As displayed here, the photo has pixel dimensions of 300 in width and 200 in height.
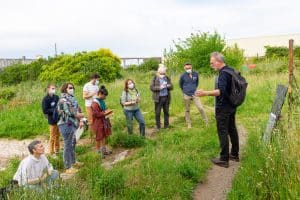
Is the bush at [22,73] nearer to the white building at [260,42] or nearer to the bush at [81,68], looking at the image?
the bush at [81,68]

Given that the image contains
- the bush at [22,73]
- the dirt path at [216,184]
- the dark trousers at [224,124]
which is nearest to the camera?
the dirt path at [216,184]

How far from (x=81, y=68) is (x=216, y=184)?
60.6 ft

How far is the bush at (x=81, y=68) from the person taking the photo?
79.2 feet

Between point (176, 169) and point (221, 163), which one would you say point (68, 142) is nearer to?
point (176, 169)

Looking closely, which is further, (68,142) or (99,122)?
(99,122)

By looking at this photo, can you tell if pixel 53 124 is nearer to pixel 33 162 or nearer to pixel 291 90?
pixel 33 162

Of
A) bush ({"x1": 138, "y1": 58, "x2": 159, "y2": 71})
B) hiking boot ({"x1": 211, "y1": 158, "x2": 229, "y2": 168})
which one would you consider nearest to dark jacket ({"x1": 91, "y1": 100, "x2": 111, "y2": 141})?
hiking boot ({"x1": 211, "y1": 158, "x2": 229, "y2": 168})

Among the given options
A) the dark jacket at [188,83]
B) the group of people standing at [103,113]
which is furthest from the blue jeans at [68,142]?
the dark jacket at [188,83]

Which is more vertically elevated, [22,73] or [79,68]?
[79,68]

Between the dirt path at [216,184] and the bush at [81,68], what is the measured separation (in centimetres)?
1704

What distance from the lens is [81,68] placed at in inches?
961

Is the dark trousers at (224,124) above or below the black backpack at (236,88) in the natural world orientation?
below

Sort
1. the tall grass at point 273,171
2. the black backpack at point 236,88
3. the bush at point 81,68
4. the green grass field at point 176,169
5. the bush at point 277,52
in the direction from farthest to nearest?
the bush at point 277,52 < the bush at point 81,68 < the black backpack at point 236,88 < the green grass field at point 176,169 < the tall grass at point 273,171

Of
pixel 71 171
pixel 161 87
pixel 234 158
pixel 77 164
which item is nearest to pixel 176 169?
pixel 234 158
